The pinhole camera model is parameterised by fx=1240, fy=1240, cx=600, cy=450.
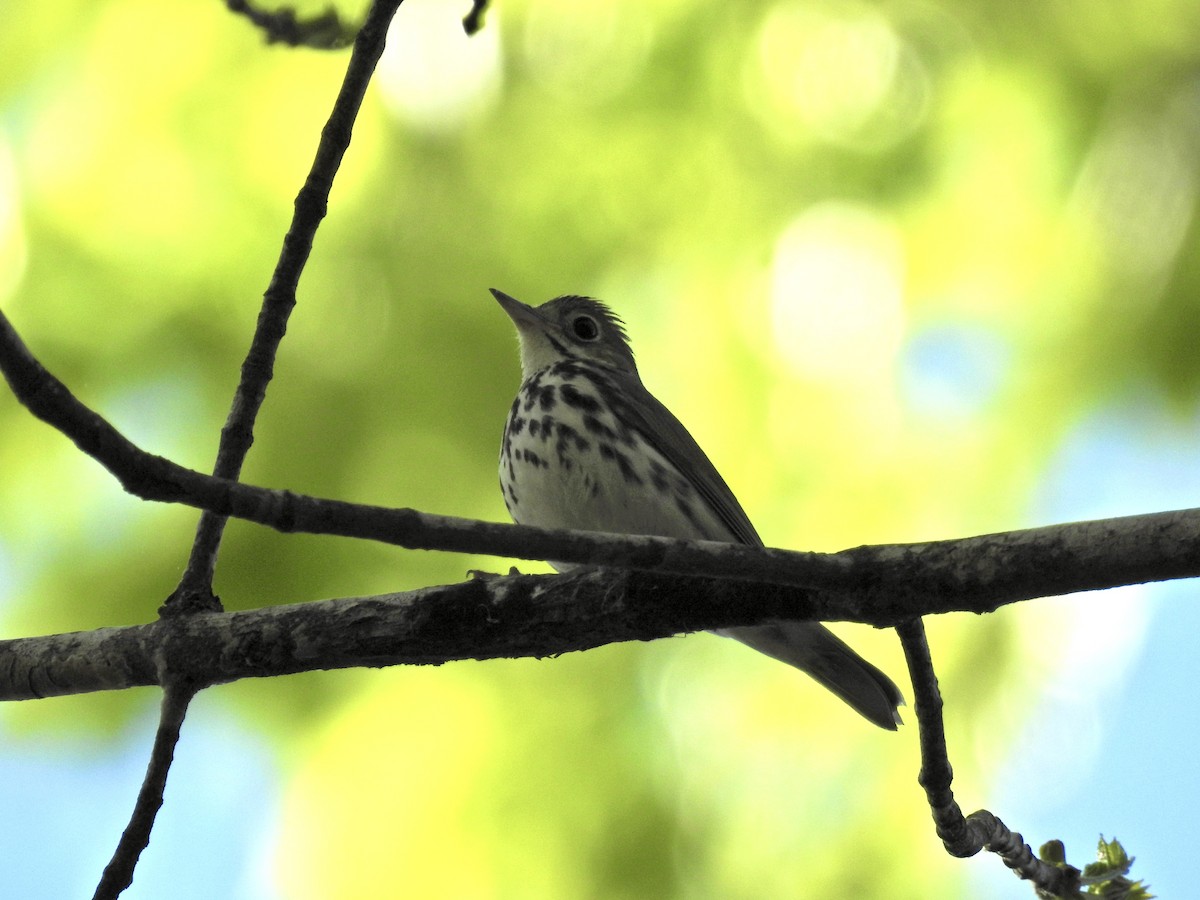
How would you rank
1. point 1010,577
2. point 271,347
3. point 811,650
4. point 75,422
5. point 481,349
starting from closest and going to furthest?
point 75,422 < point 1010,577 < point 271,347 < point 811,650 < point 481,349

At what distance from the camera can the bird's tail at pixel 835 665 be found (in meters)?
3.37

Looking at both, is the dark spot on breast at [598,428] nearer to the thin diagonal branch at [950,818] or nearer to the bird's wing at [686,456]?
the bird's wing at [686,456]

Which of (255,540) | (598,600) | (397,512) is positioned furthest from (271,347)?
(255,540)

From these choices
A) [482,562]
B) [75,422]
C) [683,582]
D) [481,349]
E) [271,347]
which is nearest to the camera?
[75,422]

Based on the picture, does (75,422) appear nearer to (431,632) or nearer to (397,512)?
(397,512)

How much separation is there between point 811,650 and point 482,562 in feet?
3.42

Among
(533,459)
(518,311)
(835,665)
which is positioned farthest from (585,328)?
(835,665)

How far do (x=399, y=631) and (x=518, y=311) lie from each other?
176 cm

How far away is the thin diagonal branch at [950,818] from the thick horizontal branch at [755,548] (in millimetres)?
305

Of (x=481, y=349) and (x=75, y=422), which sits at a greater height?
(x=481, y=349)

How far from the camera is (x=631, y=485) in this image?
348 centimetres

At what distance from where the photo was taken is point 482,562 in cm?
381

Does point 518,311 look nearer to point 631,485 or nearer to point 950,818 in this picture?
point 631,485

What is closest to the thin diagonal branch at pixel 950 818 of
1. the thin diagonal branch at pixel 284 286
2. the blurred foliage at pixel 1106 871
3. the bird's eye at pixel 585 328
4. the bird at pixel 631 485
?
the blurred foliage at pixel 1106 871
